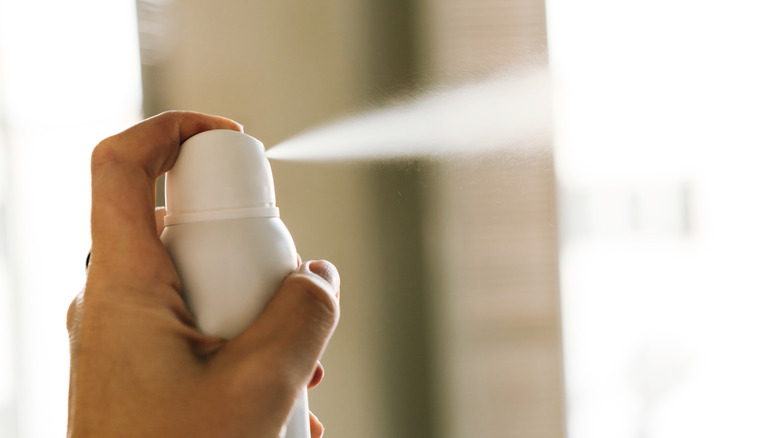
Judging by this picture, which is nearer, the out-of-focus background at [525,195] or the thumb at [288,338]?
the thumb at [288,338]

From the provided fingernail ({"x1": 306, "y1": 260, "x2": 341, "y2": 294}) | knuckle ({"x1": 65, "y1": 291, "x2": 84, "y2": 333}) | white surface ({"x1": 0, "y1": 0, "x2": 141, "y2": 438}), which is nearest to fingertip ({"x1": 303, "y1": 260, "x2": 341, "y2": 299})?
fingernail ({"x1": 306, "y1": 260, "x2": 341, "y2": 294})

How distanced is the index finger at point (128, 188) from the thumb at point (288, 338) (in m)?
0.06

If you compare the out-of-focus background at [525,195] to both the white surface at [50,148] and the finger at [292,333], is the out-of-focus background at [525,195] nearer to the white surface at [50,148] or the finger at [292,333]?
the white surface at [50,148]

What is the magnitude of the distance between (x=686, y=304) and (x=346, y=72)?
0.32m

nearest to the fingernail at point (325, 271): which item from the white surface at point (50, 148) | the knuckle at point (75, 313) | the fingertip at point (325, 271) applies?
the fingertip at point (325, 271)

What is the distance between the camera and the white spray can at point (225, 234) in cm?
27

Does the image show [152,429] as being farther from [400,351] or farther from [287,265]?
[400,351]

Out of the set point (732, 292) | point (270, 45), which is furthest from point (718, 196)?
point (270, 45)

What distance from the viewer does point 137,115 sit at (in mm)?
476

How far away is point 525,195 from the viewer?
44 cm

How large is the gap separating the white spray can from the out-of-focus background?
0.53 feet

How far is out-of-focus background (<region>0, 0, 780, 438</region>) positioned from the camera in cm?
42

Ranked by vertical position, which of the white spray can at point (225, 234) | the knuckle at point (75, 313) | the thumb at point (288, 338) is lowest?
the thumb at point (288, 338)

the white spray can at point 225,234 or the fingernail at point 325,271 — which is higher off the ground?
the white spray can at point 225,234
